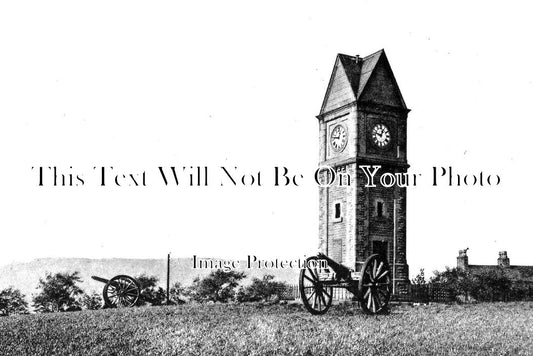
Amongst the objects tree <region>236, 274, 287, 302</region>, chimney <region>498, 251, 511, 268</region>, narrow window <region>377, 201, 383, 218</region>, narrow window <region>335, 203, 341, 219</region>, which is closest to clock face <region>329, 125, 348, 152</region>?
narrow window <region>335, 203, 341, 219</region>

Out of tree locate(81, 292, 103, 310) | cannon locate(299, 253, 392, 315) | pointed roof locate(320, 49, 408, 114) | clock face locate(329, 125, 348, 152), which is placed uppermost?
pointed roof locate(320, 49, 408, 114)

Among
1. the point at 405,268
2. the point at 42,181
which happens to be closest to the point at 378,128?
the point at 405,268

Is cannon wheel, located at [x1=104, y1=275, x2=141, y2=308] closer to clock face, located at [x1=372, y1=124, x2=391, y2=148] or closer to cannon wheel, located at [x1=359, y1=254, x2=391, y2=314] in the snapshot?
cannon wheel, located at [x1=359, y1=254, x2=391, y2=314]

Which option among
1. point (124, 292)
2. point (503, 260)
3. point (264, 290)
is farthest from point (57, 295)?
point (503, 260)

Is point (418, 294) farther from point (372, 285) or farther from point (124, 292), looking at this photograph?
point (124, 292)

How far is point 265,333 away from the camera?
17312 millimetres

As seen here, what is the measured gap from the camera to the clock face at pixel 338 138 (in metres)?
35.9

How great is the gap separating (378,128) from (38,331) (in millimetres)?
21424

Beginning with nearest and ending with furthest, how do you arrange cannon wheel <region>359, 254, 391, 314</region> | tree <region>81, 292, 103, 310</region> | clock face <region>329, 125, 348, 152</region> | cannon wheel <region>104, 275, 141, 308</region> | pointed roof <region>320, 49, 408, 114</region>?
cannon wheel <region>359, 254, 391, 314</region>, cannon wheel <region>104, 275, 141, 308</region>, pointed roof <region>320, 49, 408, 114</region>, clock face <region>329, 125, 348, 152</region>, tree <region>81, 292, 103, 310</region>

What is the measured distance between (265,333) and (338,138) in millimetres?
20299

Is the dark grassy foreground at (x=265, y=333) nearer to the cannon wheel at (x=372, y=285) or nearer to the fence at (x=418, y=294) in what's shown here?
the cannon wheel at (x=372, y=285)

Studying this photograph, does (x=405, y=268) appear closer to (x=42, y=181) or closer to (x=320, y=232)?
(x=320, y=232)

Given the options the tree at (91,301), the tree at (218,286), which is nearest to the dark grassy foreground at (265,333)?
the tree at (91,301)

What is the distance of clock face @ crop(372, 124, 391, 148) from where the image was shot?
1404 inches
